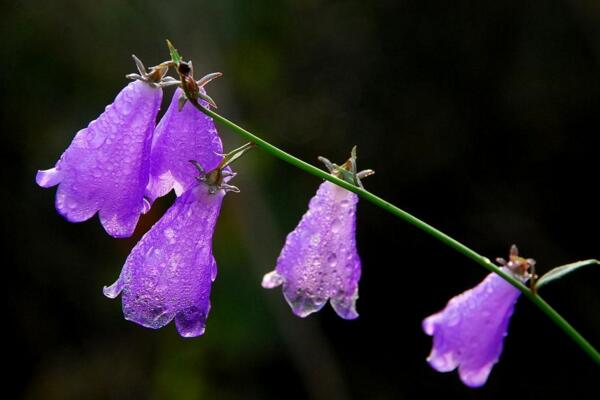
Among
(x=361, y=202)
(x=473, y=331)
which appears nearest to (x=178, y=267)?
(x=473, y=331)

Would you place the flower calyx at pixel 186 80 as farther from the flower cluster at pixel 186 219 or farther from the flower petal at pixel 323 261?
the flower petal at pixel 323 261

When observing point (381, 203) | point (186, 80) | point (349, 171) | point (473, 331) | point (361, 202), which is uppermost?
point (361, 202)

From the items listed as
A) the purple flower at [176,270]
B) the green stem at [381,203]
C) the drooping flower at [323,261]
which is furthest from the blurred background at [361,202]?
the green stem at [381,203]

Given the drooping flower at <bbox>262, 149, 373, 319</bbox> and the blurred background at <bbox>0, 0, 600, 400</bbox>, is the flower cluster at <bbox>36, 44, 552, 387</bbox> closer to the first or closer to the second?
the drooping flower at <bbox>262, 149, 373, 319</bbox>

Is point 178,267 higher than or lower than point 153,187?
lower

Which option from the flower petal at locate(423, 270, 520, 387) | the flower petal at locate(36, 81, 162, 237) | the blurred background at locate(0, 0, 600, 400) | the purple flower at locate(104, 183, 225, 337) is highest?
the blurred background at locate(0, 0, 600, 400)

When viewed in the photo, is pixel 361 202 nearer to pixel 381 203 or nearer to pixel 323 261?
pixel 323 261

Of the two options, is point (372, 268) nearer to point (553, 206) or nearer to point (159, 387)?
point (553, 206)

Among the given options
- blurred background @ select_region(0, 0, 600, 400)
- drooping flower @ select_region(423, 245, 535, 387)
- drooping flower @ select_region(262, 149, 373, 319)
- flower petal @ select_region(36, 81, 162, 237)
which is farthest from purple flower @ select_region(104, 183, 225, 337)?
blurred background @ select_region(0, 0, 600, 400)
